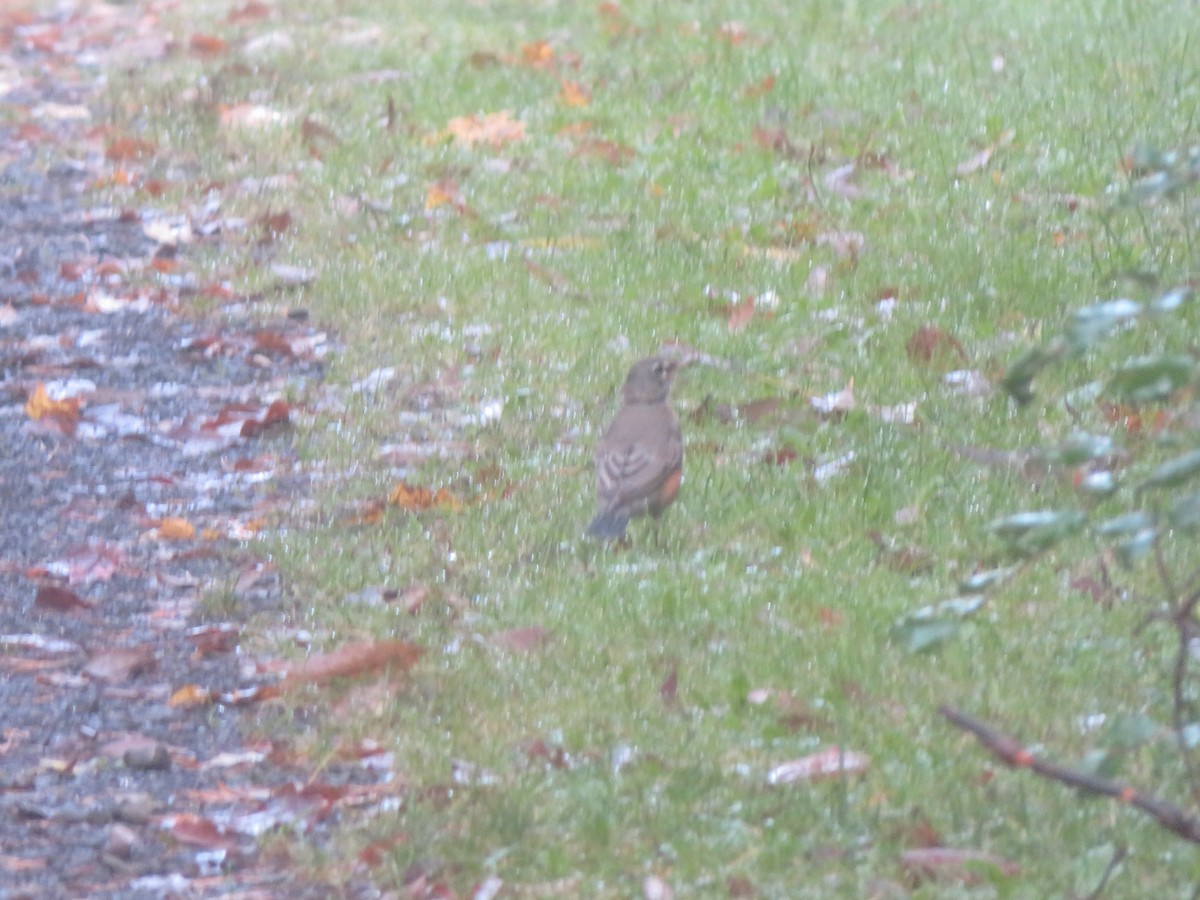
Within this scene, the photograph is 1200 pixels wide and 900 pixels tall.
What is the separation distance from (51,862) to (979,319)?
459 cm

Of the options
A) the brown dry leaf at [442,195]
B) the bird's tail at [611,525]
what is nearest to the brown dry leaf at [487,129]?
the brown dry leaf at [442,195]

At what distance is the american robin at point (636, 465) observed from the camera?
249 inches

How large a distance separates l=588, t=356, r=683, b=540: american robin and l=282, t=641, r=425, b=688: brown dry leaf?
0.97m

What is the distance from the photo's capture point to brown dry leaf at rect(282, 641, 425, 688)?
18.4 feet

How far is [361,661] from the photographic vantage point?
5625mm

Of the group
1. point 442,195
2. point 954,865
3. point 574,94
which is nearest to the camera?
point 954,865

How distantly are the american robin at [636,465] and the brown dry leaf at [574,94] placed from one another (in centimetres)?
490

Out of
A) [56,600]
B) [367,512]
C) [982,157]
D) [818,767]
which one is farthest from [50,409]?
[982,157]

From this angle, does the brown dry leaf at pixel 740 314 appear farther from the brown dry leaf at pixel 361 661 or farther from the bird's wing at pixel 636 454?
the brown dry leaf at pixel 361 661

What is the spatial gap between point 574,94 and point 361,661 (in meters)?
6.47

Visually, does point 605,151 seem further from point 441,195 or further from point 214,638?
point 214,638

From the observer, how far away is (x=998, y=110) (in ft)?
34.7

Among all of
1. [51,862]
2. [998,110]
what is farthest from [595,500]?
[998,110]

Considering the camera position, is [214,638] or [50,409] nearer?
[214,638]
